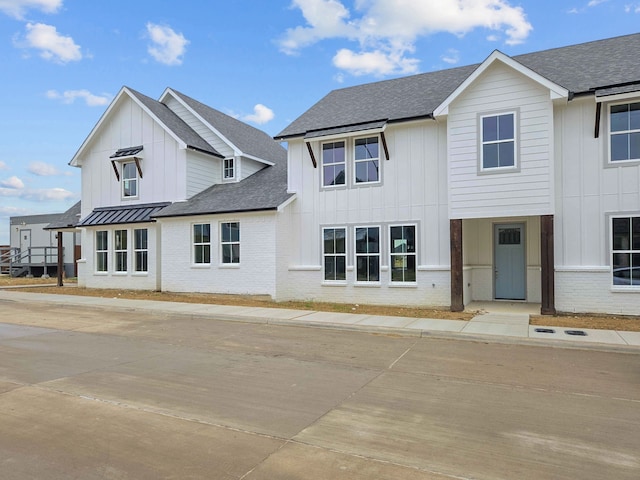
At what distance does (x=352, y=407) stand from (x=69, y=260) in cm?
3407

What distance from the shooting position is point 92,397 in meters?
6.06

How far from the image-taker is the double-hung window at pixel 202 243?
61.3 ft

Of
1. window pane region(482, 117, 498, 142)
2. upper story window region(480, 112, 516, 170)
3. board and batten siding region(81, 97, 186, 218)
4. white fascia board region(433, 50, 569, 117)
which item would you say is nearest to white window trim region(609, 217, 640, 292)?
upper story window region(480, 112, 516, 170)

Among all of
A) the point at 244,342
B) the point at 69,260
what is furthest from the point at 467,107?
the point at 69,260

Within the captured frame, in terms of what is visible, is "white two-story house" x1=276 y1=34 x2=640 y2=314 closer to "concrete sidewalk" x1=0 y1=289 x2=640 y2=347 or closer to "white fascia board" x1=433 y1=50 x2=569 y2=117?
"white fascia board" x1=433 y1=50 x2=569 y2=117

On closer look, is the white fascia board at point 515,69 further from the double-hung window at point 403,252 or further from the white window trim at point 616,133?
the double-hung window at point 403,252

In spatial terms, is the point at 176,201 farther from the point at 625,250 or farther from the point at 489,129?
the point at 625,250

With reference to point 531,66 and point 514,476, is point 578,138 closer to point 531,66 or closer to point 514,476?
point 531,66

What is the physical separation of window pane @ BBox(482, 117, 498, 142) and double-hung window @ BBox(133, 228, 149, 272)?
596 inches

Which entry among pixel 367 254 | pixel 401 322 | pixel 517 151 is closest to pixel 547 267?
pixel 517 151

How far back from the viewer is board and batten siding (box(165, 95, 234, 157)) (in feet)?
73.8

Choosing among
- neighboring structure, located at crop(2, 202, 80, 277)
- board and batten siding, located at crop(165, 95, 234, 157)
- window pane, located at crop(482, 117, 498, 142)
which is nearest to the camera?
window pane, located at crop(482, 117, 498, 142)

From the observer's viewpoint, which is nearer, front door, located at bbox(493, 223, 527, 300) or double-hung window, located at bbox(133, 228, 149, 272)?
front door, located at bbox(493, 223, 527, 300)

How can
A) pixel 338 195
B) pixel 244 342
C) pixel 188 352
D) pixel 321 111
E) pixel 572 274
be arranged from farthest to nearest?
pixel 321 111
pixel 338 195
pixel 572 274
pixel 244 342
pixel 188 352
